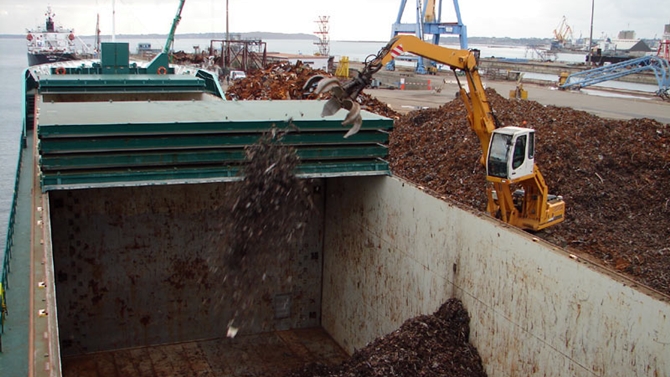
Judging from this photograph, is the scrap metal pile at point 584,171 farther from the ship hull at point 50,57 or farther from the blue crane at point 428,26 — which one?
the ship hull at point 50,57

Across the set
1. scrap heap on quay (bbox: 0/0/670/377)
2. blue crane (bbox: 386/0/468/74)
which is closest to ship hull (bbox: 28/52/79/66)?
blue crane (bbox: 386/0/468/74)

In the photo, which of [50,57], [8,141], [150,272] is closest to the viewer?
[150,272]

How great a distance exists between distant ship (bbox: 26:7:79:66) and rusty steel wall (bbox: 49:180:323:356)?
167 feet

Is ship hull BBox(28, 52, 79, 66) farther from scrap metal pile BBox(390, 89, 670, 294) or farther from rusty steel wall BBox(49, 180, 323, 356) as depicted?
rusty steel wall BBox(49, 180, 323, 356)

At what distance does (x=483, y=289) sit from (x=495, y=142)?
2.08 metres

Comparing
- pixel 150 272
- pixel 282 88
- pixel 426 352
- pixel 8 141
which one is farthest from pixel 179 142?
pixel 8 141

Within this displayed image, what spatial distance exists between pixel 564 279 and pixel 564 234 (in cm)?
331

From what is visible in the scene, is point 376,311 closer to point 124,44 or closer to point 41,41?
point 124,44

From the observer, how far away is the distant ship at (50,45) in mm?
55906

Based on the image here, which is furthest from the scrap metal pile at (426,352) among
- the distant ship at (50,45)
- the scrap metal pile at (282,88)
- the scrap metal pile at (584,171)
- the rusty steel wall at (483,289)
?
the distant ship at (50,45)

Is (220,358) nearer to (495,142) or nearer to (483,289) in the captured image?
(483,289)

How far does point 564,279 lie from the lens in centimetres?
620

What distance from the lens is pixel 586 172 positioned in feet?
36.4

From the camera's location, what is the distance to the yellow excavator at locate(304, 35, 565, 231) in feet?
26.3
